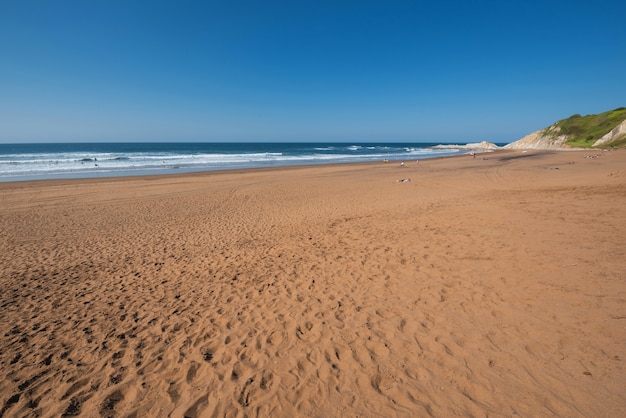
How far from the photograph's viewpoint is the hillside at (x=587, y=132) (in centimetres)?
4244

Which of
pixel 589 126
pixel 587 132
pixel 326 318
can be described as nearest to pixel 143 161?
pixel 326 318

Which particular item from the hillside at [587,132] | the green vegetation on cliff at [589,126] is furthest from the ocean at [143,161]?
the green vegetation on cliff at [589,126]

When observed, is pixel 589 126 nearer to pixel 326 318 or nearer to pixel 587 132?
pixel 587 132

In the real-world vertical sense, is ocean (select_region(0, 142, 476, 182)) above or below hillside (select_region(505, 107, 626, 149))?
below

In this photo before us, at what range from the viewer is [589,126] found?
54031 mm

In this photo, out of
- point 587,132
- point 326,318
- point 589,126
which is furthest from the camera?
point 589,126

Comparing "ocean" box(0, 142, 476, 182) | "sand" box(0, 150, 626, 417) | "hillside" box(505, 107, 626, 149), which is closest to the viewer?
"sand" box(0, 150, 626, 417)

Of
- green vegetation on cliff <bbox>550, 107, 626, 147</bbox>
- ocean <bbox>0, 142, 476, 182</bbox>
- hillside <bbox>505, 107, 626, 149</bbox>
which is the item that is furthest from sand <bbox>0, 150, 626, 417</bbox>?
green vegetation on cliff <bbox>550, 107, 626, 147</bbox>

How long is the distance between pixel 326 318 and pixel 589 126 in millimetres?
74752

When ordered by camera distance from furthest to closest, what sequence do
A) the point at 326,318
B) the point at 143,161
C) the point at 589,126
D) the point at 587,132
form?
1. the point at 589,126
2. the point at 587,132
3. the point at 143,161
4. the point at 326,318

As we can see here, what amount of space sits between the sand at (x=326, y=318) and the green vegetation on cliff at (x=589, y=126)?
5392 centimetres

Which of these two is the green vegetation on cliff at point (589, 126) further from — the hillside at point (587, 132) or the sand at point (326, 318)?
the sand at point (326, 318)

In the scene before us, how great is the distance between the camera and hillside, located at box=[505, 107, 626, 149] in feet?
139

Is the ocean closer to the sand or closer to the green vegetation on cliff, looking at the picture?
the green vegetation on cliff
